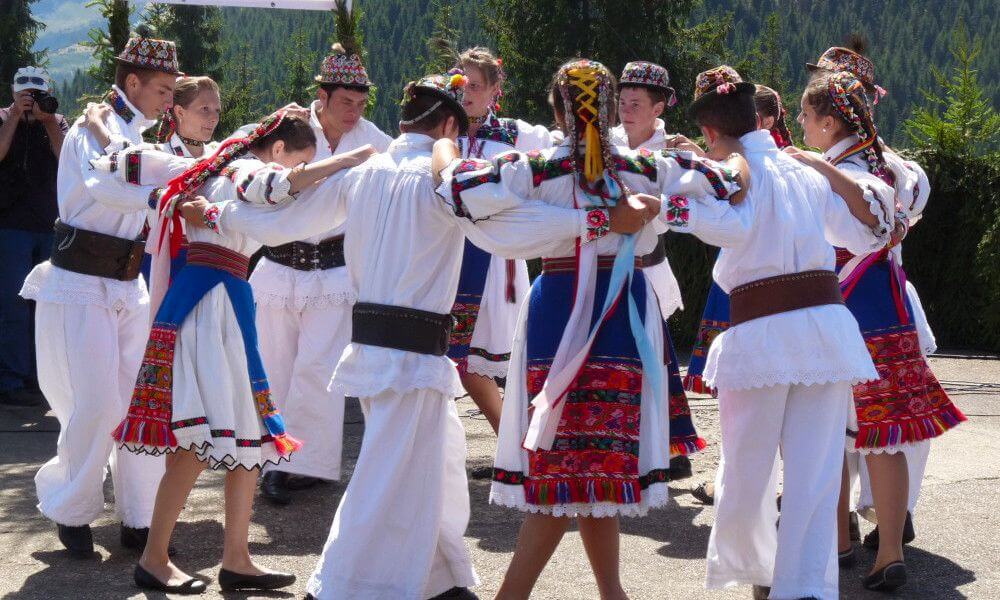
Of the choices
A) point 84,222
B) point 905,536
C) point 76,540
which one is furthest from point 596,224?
point 76,540

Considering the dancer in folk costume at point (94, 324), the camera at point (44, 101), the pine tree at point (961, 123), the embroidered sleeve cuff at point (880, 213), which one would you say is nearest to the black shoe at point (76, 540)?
the dancer in folk costume at point (94, 324)

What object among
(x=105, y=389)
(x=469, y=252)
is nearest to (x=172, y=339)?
(x=105, y=389)

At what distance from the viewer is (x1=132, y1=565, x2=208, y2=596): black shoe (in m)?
3.98

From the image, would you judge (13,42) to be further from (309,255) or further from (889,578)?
(889,578)

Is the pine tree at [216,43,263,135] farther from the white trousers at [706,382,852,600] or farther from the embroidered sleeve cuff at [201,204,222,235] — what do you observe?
the white trousers at [706,382,852,600]

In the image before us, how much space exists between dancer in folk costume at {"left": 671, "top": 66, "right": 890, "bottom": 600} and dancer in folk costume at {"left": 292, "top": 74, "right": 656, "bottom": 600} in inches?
33.7

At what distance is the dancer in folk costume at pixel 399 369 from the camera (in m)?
3.65

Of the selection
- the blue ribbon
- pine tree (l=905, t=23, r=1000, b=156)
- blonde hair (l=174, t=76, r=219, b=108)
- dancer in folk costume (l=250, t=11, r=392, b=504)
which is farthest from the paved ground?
pine tree (l=905, t=23, r=1000, b=156)

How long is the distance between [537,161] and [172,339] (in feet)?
4.51

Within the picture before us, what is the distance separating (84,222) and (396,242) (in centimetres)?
154

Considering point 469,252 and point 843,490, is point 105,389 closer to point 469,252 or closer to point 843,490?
point 469,252

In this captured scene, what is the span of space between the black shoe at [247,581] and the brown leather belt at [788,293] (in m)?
1.75

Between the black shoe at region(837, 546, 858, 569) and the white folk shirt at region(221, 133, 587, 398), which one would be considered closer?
the white folk shirt at region(221, 133, 587, 398)

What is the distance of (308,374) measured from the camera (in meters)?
5.41
